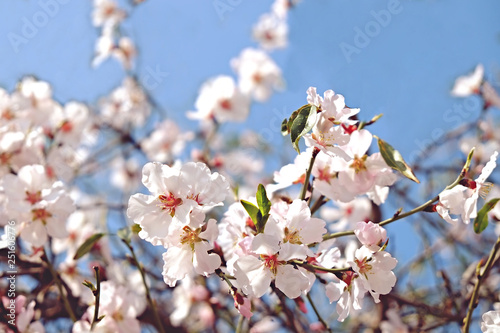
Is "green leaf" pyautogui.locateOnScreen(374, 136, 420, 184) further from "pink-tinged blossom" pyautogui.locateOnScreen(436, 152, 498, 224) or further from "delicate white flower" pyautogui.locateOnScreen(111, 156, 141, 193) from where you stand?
"delicate white flower" pyautogui.locateOnScreen(111, 156, 141, 193)

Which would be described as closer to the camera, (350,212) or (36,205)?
(36,205)

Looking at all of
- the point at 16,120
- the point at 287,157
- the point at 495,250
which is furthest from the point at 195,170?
the point at 287,157

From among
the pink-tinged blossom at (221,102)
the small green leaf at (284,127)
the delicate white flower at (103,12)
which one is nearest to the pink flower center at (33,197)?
the small green leaf at (284,127)

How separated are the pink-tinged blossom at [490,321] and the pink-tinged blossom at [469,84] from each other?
6.38 ft

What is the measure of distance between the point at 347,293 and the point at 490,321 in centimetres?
30

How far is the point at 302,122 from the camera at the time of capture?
0.83 meters

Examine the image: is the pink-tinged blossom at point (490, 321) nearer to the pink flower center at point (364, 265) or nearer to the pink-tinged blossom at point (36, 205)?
the pink flower center at point (364, 265)

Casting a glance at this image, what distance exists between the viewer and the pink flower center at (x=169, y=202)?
0.92 m

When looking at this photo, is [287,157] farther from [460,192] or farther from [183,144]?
[460,192]

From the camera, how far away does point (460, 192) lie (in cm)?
91

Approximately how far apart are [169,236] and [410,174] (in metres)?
0.49

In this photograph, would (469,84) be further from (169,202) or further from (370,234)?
(169,202)

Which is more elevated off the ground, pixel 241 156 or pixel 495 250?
pixel 495 250
